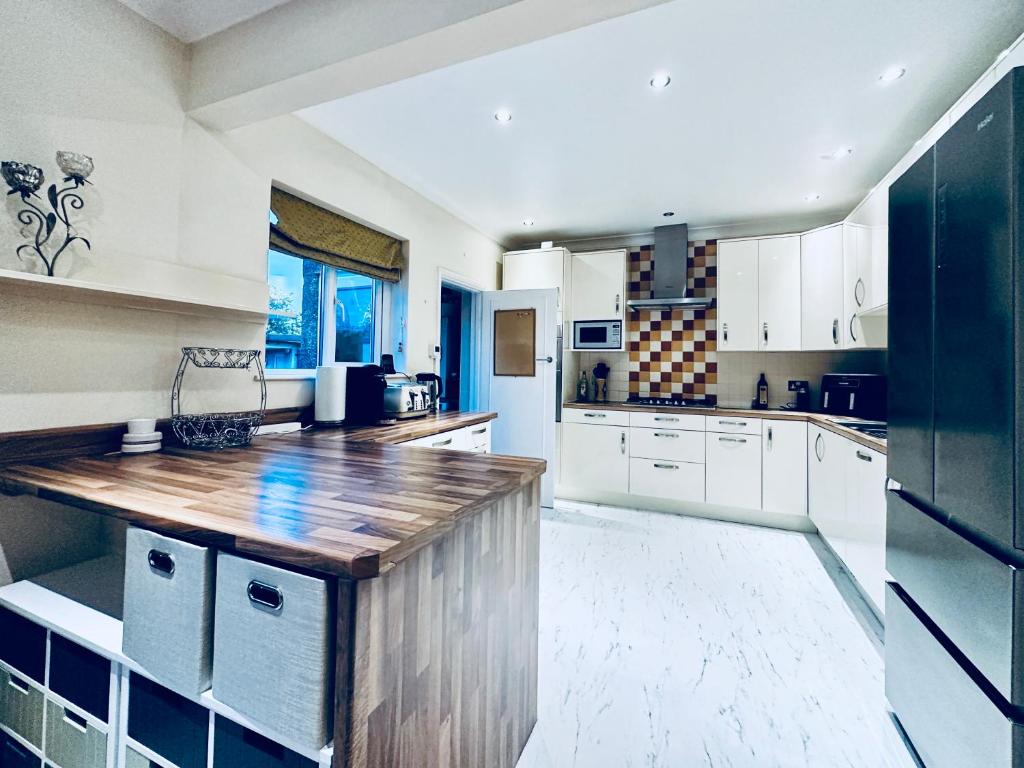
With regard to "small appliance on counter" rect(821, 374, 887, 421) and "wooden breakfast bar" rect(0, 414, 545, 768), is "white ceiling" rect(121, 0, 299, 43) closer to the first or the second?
"wooden breakfast bar" rect(0, 414, 545, 768)

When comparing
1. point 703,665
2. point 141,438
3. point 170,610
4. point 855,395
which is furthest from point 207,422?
point 855,395

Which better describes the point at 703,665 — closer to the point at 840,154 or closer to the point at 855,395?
the point at 855,395

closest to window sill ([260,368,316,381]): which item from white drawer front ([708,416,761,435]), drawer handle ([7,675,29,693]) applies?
drawer handle ([7,675,29,693])

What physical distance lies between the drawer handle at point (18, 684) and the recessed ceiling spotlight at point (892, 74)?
3590 mm

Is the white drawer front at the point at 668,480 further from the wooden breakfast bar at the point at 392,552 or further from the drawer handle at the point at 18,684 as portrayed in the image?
the drawer handle at the point at 18,684

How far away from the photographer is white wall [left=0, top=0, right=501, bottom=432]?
1.33 metres

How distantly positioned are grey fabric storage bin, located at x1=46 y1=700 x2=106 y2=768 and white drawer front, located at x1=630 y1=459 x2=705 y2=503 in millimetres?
3411

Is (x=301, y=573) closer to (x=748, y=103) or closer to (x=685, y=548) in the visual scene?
(x=748, y=103)

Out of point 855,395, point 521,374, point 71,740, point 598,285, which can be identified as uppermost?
point 598,285

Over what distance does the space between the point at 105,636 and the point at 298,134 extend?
7.28ft

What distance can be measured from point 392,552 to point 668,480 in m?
3.38

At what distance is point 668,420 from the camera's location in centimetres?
367

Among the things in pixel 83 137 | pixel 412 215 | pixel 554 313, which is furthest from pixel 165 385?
pixel 554 313

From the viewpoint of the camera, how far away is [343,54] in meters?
1.45
